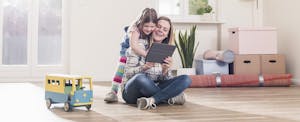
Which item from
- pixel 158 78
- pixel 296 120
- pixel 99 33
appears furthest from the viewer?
pixel 99 33

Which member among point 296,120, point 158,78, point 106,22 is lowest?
point 296,120

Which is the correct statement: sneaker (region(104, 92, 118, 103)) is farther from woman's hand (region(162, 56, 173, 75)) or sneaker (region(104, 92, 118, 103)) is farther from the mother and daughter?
woman's hand (region(162, 56, 173, 75))

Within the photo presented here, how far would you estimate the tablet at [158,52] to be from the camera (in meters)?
2.22

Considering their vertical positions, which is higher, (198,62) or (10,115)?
(198,62)

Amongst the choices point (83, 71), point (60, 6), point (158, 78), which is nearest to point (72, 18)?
point (60, 6)

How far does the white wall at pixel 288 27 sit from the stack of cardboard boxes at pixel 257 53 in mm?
160

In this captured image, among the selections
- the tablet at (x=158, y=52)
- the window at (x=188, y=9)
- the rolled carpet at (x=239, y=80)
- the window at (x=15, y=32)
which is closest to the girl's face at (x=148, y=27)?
the tablet at (x=158, y=52)

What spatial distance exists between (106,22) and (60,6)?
60 centimetres

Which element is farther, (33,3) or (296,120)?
(33,3)

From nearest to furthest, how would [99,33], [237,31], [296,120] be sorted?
[296,120]
[237,31]
[99,33]

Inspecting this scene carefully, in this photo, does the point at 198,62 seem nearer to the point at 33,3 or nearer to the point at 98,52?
the point at 98,52

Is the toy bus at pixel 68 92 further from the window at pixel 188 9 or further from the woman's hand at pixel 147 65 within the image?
the window at pixel 188 9

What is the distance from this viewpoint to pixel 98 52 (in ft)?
15.1

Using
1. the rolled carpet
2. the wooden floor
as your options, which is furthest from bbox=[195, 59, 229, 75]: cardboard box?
the wooden floor
